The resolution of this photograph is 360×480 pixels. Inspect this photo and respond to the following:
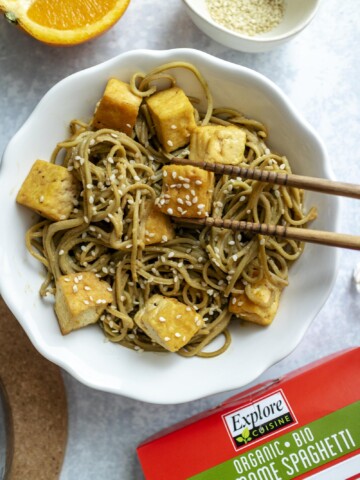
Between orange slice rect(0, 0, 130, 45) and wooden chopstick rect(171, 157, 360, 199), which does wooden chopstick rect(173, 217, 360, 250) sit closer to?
wooden chopstick rect(171, 157, 360, 199)

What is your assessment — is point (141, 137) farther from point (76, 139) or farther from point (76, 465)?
point (76, 465)

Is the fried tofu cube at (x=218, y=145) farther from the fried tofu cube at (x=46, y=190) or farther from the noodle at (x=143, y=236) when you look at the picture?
the fried tofu cube at (x=46, y=190)

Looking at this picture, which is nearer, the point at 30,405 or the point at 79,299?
the point at 79,299

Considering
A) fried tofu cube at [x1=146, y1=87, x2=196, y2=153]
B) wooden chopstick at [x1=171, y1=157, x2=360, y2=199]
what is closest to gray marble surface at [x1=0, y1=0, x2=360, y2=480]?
fried tofu cube at [x1=146, y1=87, x2=196, y2=153]

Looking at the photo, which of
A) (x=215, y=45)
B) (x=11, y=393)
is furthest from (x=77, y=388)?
(x=215, y=45)

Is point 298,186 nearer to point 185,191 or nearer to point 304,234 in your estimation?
point 304,234

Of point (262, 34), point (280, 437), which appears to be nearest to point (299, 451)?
point (280, 437)

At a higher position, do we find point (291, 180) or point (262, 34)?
point (262, 34)
